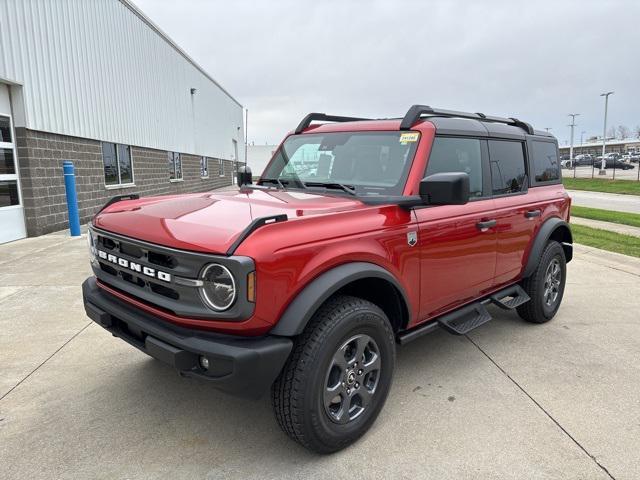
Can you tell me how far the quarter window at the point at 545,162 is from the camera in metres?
4.58

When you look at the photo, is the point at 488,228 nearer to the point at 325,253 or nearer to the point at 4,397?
the point at 325,253

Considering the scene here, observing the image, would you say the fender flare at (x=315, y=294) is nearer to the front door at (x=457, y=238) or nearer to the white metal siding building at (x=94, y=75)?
the front door at (x=457, y=238)

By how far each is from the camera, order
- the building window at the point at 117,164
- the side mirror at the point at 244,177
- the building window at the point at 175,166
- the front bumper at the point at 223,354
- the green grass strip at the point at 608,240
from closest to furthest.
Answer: the front bumper at the point at 223,354 < the side mirror at the point at 244,177 < the green grass strip at the point at 608,240 < the building window at the point at 117,164 < the building window at the point at 175,166

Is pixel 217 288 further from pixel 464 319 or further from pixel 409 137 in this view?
pixel 464 319

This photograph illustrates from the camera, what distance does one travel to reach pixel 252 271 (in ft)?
7.00

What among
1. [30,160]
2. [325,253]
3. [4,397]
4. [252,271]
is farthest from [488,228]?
[30,160]

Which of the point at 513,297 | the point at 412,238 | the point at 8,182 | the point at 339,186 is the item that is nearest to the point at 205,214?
the point at 339,186

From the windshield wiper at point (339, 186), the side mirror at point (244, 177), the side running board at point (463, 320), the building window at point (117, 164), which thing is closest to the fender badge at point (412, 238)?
the windshield wiper at point (339, 186)

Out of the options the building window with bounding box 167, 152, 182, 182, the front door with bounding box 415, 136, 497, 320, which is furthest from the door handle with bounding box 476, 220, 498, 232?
the building window with bounding box 167, 152, 182, 182

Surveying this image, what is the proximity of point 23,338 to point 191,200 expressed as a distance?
7.72 feet

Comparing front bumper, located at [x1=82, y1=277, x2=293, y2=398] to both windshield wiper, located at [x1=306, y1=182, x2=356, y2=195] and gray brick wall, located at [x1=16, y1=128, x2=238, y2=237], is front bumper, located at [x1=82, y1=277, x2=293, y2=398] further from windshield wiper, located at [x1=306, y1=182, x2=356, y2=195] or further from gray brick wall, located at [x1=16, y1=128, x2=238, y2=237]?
gray brick wall, located at [x1=16, y1=128, x2=238, y2=237]

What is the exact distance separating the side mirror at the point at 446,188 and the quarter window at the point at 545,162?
2121 millimetres

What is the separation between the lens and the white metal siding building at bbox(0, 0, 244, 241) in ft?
29.1

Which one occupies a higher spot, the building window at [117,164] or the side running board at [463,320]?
the building window at [117,164]
